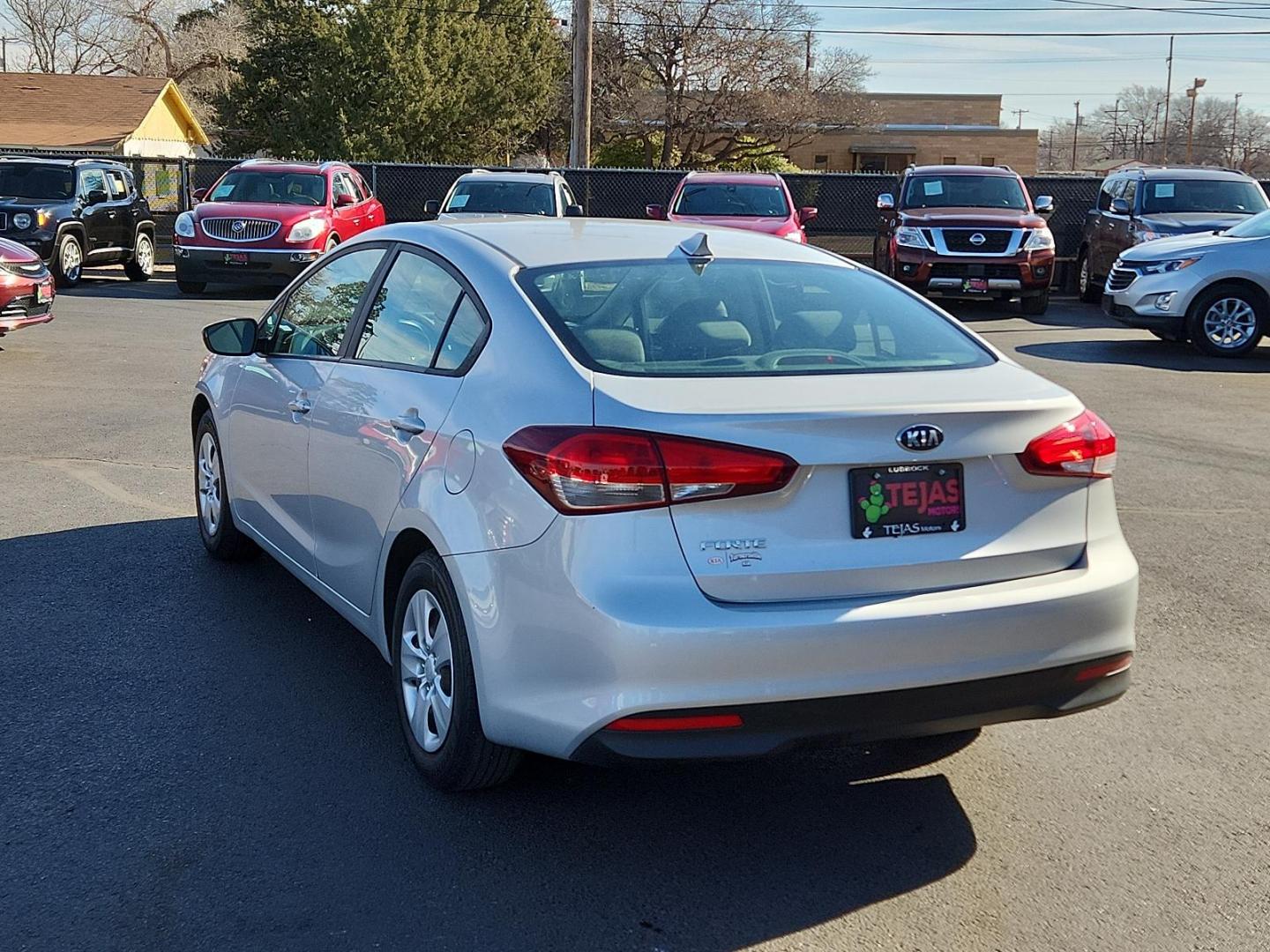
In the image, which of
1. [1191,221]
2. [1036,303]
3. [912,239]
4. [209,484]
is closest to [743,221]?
[912,239]

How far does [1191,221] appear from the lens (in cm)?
1878

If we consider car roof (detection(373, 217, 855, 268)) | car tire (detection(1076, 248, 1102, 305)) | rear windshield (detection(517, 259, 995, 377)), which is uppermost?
car roof (detection(373, 217, 855, 268))

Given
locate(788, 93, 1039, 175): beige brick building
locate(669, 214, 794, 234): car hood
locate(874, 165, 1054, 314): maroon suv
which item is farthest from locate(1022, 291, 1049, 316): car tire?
locate(788, 93, 1039, 175): beige brick building

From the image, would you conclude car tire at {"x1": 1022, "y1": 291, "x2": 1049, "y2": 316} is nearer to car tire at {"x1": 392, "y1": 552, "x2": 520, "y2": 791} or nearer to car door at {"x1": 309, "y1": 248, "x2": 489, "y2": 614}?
car door at {"x1": 309, "y1": 248, "x2": 489, "y2": 614}

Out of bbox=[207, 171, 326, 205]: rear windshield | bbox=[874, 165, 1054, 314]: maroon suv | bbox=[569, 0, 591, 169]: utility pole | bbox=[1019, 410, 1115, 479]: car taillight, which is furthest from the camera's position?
bbox=[569, 0, 591, 169]: utility pole

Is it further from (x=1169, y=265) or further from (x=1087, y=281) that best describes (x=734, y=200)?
(x=1169, y=265)

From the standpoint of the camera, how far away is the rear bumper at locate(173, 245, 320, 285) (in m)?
19.4

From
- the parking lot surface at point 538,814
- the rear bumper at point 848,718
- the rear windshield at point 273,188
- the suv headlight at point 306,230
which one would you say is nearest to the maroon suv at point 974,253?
the suv headlight at point 306,230

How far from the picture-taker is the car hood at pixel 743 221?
19.1 metres

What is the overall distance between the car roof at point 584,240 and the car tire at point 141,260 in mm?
18362

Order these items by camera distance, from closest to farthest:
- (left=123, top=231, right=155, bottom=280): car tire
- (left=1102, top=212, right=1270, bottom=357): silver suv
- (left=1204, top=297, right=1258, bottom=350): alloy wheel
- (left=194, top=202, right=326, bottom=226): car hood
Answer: (left=1102, top=212, right=1270, bottom=357): silver suv, (left=1204, top=297, right=1258, bottom=350): alloy wheel, (left=194, top=202, right=326, bottom=226): car hood, (left=123, top=231, right=155, bottom=280): car tire

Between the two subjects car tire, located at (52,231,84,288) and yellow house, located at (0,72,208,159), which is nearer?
car tire, located at (52,231,84,288)

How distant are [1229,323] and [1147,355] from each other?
0.88 m

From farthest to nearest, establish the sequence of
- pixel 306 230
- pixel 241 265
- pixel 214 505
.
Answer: pixel 306 230, pixel 241 265, pixel 214 505
